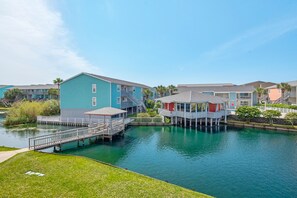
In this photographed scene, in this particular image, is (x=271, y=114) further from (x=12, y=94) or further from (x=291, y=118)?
(x=12, y=94)

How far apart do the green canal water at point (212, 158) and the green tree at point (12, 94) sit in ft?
157

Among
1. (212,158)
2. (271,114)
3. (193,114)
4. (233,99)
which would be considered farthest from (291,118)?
(233,99)

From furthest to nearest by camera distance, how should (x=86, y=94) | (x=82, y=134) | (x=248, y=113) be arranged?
1. (x=86, y=94)
2. (x=248, y=113)
3. (x=82, y=134)

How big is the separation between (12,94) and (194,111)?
65075 mm

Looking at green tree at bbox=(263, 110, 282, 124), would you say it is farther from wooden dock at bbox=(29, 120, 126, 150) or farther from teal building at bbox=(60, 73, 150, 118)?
teal building at bbox=(60, 73, 150, 118)

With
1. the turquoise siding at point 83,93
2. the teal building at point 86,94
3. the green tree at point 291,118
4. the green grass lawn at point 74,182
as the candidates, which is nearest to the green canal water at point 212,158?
the green grass lawn at point 74,182

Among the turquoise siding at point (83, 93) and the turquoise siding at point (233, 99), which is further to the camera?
the turquoise siding at point (233, 99)

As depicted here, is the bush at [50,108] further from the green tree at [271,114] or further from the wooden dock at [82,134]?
the green tree at [271,114]

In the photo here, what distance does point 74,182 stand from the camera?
9297 mm

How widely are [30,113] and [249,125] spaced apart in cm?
3962

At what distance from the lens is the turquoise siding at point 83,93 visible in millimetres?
32656

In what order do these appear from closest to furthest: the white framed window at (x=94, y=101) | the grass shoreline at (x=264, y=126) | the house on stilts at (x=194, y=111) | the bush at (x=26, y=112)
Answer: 1. the grass shoreline at (x=264, y=126)
2. the house on stilts at (x=194, y=111)
3. the bush at (x=26, y=112)
4. the white framed window at (x=94, y=101)

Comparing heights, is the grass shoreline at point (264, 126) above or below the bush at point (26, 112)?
below

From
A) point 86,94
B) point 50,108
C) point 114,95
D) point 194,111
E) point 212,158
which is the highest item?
point 86,94
